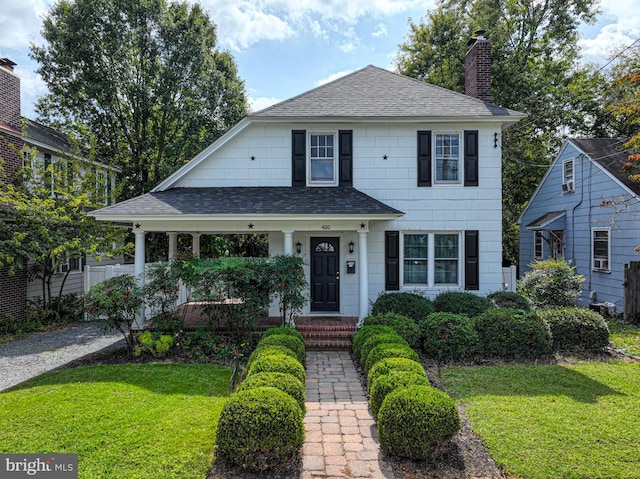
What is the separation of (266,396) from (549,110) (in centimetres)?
2391

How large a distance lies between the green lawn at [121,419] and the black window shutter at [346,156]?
6212 millimetres

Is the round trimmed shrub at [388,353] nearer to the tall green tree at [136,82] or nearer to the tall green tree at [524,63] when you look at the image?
the tall green tree at [136,82]

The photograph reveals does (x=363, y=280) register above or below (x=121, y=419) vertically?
above

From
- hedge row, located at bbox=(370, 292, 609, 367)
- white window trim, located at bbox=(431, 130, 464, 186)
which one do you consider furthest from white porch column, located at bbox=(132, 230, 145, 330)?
white window trim, located at bbox=(431, 130, 464, 186)

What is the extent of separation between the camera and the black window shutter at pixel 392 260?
10.3 m

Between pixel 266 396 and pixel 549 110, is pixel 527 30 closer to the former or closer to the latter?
pixel 549 110

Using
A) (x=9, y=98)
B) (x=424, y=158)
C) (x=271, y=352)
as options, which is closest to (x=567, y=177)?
(x=424, y=158)

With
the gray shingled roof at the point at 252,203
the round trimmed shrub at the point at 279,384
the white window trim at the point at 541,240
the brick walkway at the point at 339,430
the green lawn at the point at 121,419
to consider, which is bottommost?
the brick walkway at the point at 339,430

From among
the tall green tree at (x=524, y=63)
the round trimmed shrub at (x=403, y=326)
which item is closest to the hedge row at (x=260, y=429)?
the round trimmed shrub at (x=403, y=326)

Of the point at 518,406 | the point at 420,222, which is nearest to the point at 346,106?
the point at 420,222

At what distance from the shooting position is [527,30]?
21.5 m

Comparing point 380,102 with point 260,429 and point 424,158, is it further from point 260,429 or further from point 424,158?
point 260,429

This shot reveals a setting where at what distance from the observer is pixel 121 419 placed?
16.1ft

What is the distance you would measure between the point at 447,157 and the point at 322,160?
363 cm
